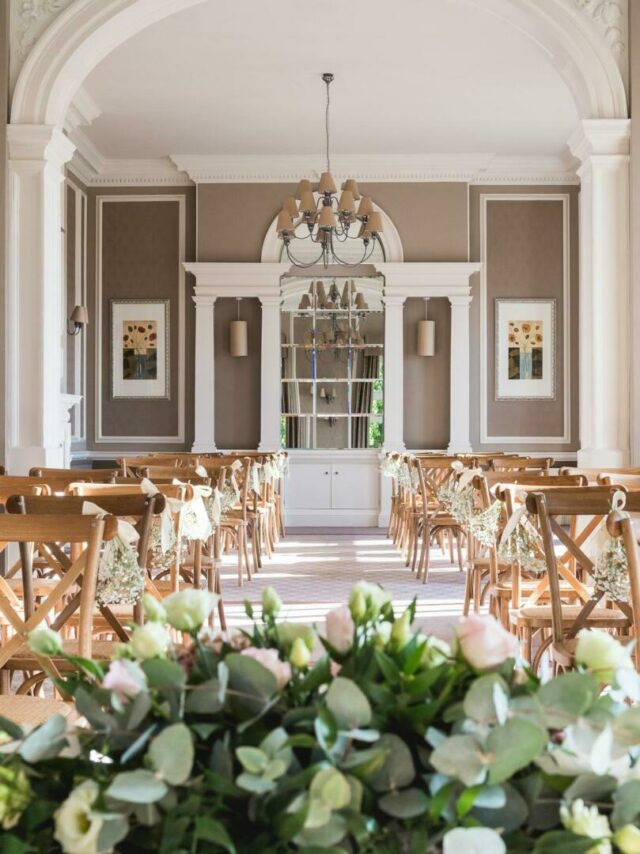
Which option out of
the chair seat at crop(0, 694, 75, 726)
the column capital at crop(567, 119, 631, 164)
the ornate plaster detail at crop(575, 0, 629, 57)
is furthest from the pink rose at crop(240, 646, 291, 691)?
the ornate plaster detail at crop(575, 0, 629, 57)

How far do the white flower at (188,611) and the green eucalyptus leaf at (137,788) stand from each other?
0.44 ft

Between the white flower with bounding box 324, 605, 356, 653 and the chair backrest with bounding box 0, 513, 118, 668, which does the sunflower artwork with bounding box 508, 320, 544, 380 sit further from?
the white flower with bounding box 324, 605, 356, 653

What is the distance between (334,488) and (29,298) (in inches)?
245

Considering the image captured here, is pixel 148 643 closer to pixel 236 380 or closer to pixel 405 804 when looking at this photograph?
pixel 405 804

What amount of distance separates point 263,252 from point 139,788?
38.4ft

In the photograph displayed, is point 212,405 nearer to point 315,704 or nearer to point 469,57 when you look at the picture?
point 469,57

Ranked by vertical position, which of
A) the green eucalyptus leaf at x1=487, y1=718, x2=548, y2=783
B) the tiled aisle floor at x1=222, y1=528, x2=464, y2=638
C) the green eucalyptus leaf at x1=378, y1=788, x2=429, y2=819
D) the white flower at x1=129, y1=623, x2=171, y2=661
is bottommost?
the tiled aisle floor at x1=222, y1=528, x2=464, y2=638

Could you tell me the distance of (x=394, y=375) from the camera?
39.3 ft

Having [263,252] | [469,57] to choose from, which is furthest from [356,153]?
[469,57]

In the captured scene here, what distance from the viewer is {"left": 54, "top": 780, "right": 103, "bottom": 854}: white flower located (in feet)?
1.91

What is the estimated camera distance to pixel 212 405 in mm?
11977

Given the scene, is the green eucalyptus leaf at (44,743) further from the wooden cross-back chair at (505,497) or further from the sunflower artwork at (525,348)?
the sunflower artwork at (525,348)

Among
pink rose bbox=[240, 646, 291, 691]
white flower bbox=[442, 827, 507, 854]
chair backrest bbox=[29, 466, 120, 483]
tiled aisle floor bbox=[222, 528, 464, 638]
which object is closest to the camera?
white flower bbox=[442, 827, 507, 854]

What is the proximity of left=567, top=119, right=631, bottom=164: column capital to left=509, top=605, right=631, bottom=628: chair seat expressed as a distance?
3385mm
